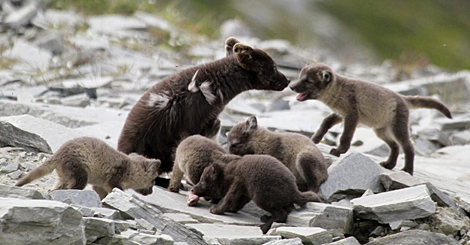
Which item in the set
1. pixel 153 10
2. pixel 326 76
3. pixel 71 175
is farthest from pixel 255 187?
pixel 153 10

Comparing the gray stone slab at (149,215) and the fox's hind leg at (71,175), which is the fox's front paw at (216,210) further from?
the fox's hind leg at (71,175)

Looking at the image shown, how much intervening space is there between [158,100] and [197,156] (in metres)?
1.15

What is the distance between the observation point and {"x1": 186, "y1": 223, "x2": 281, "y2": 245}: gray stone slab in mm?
4086

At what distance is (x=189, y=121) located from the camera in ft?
20.0

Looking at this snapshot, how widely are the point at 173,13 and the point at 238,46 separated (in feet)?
46.6

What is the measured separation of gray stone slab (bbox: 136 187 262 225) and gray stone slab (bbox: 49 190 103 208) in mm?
672

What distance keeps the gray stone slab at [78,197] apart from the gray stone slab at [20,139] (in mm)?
1798

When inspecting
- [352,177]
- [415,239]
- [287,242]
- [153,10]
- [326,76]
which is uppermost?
[153,10]

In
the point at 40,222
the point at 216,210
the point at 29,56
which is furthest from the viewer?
the point at 29,56

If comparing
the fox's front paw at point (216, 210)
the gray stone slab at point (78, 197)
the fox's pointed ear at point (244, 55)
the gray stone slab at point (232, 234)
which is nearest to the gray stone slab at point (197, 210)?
the fox's front paw at point (216, 210)

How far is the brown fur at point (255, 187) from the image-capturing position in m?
4.68

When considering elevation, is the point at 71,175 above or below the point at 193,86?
below

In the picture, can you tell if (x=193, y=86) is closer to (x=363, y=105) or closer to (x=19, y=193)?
(x=363, y=105)

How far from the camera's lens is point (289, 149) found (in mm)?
5656
